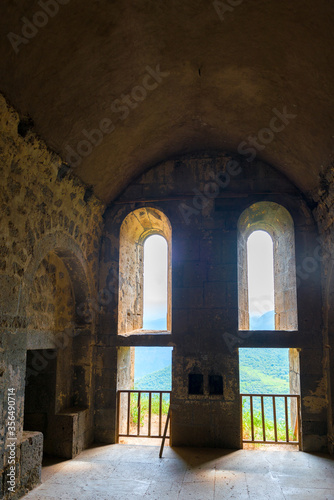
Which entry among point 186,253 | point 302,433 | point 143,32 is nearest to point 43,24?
point 143,32

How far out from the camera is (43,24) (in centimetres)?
383

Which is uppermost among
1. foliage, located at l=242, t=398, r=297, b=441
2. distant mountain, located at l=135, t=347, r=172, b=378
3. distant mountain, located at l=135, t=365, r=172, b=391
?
distant mountain, located at l=135, t=347, r=172, b=378

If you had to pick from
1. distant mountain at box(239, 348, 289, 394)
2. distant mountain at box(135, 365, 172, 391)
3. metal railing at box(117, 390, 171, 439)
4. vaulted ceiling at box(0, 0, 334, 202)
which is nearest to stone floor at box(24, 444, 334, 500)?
metal railing at box(117, 390, 171, 439)

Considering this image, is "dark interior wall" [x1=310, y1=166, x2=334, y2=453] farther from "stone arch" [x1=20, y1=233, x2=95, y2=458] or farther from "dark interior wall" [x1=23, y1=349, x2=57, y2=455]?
"dark interior wall" [x1=23, y1=349, x2=57, y2=455]

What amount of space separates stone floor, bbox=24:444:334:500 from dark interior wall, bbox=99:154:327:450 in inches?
21.7

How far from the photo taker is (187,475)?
18.6 feet

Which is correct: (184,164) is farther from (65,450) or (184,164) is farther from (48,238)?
(65,450)

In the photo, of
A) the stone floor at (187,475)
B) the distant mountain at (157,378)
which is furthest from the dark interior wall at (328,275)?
the distant mountain at (157,378)

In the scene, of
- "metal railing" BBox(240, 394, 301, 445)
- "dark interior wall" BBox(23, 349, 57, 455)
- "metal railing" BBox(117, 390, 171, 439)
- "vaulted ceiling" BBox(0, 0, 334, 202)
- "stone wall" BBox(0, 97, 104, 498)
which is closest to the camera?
"vaulted ceiling" BBox(0, 0, 334, 202)

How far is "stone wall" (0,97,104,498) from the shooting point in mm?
4520

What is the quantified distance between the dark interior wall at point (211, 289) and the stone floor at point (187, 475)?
1.81ft

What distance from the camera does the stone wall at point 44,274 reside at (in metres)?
4.52

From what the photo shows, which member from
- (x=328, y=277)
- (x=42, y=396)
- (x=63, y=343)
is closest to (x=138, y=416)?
(x=42, y=396)

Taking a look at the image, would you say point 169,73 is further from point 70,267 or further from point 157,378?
point 157,378
